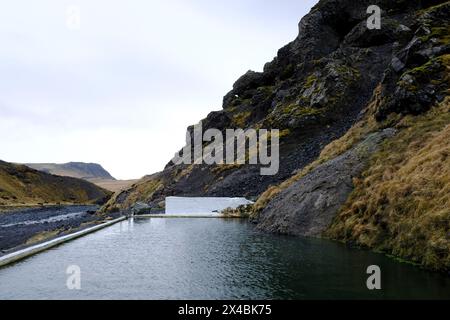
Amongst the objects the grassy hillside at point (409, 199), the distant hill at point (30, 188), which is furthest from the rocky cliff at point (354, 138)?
the distant hill at point (30, 188)

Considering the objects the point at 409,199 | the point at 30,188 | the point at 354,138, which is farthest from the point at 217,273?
the point at 30,188

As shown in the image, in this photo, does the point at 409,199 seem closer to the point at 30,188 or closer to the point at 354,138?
the point at 354,138

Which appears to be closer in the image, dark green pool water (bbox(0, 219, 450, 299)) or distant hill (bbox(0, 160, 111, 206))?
dark green pool water (bbox(0, 219, 450, 299))

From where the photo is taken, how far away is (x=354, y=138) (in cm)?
3753

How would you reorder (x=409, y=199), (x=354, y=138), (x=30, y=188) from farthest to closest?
(x=30, y=188)
(x=354, y=138)
(x=409, y=199)

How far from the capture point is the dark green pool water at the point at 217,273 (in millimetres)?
14398

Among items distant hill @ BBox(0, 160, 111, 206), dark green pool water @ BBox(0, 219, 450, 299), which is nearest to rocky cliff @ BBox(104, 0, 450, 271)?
dark green pool water @ BBox(0, 219, 450, 299)

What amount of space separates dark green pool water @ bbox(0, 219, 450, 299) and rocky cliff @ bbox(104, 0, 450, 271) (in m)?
2.32

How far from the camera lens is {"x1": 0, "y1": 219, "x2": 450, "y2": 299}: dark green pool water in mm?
14398

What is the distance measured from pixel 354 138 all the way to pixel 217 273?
2407cm

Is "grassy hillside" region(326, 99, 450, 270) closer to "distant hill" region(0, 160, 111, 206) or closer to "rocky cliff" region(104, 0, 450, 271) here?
"rocky cliff" region(104, 0, 450, 271)

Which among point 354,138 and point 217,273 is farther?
point 354,138

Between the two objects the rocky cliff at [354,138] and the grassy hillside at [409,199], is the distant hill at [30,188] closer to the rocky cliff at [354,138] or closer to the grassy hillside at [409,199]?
the rocky cliff at [354,138]

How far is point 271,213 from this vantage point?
1347 inches
